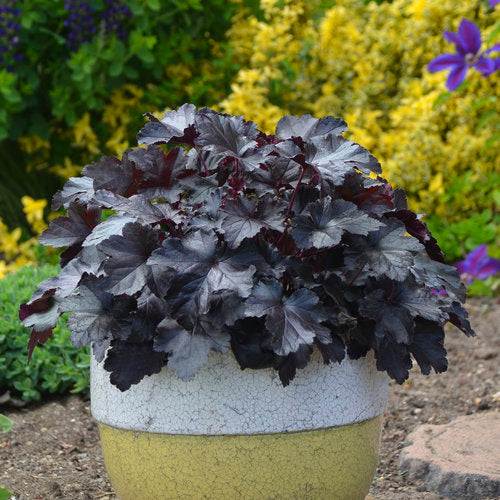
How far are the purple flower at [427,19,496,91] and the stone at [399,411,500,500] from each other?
4.02 feet

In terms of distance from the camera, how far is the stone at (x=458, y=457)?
191 centimetres

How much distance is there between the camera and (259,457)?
1.46 meters

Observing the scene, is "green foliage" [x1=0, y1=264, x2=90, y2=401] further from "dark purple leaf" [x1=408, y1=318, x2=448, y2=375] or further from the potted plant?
"dark purple leaf" [x1=408, y1=318, x2=448, y2=375]

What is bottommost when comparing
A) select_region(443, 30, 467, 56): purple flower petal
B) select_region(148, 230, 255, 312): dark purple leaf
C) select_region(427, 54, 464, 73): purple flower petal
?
select_region(148, 230, 255, 312): dark purple leaf

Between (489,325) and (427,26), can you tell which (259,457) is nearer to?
(489,325)

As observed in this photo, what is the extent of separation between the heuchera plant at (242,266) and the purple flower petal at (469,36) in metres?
1.28

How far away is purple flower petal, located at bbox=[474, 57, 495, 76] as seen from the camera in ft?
8.36

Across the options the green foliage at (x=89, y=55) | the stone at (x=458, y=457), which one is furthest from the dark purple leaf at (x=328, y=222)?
the green foliage at (x=89, y=55)

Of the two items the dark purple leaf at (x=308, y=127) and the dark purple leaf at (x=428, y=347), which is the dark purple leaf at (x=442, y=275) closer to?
the dark purple leaf at (x=428, y=347)

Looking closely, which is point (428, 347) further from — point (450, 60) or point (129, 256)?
point (450, 60)

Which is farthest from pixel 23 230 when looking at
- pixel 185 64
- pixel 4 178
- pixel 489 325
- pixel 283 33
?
pixel 489 325

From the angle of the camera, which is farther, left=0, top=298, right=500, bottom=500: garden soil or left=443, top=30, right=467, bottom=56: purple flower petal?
left=443, top=30, right=467, bottom=56: purple flower petal

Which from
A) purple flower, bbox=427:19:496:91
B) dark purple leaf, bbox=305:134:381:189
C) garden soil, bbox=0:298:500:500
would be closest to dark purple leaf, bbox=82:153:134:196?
dark purple leaf, bbox=305:134:381:189

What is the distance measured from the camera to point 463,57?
2682mm
